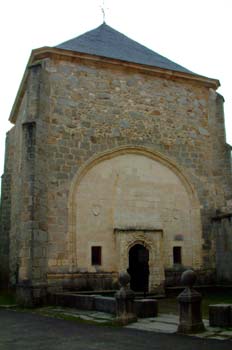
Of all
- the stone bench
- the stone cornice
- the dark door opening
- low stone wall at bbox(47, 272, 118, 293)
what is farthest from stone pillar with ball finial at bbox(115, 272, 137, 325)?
the stone cornice

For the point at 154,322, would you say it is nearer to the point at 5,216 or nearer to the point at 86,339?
the point at 86,339

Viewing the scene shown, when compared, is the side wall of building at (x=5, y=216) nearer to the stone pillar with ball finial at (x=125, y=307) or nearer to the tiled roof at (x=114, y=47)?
the tiled roof at (x=114, y=47)

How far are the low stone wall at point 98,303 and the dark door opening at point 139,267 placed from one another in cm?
319

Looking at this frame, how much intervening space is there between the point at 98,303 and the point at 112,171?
5711 mm

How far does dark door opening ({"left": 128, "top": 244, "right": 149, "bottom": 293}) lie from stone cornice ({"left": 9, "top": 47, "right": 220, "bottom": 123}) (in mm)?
6414

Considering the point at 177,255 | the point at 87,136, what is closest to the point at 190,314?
the point at 177,255

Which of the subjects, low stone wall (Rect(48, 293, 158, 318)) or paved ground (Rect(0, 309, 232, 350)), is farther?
low stone wall (Rect(48, 293, 158, 318))

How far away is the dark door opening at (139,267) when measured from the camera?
14422 millimetres

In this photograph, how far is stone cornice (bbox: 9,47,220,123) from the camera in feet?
47.9

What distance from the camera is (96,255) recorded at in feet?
46.0

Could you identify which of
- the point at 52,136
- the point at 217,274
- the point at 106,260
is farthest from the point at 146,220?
the point at 52,136

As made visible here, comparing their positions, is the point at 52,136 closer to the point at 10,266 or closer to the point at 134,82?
the point at 134,82

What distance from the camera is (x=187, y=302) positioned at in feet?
24.5

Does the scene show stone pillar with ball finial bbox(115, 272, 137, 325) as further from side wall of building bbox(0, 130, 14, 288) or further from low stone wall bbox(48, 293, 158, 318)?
side wall of building bbox(0, 130, 14, 288)
